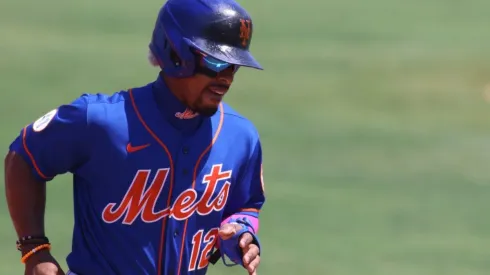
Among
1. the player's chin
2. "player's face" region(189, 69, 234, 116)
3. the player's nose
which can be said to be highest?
the player's nose

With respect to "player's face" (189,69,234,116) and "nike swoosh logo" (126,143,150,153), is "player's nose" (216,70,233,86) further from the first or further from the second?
"nike swoosh logo" (126,143,150,153)

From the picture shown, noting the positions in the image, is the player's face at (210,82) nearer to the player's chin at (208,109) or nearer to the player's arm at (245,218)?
the player's chin at (208,109)

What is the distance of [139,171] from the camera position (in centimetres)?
366

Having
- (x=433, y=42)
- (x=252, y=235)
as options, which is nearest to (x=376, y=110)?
(x=433, y=42)

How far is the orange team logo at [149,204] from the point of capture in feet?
12.1

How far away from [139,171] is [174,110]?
0.23 meters

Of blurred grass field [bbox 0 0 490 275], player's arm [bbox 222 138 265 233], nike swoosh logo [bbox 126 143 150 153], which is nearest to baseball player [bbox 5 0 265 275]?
nike swoosh logo [bbox 126 143 150 153]

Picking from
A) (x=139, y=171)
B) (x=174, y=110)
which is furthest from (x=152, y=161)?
(x=174, y=110)

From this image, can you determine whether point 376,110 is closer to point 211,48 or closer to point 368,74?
point 368,74

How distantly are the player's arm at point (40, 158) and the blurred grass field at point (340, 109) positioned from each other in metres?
3.47

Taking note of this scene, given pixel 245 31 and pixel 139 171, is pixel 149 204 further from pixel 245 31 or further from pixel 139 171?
pixel 245 31

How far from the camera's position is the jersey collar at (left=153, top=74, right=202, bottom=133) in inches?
147

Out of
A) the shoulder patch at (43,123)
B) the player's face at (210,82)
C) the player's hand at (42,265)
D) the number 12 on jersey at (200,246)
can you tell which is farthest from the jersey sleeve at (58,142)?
the number 12 on jersey at (200,246)

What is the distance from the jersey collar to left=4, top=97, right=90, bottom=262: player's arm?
0.27 meters
